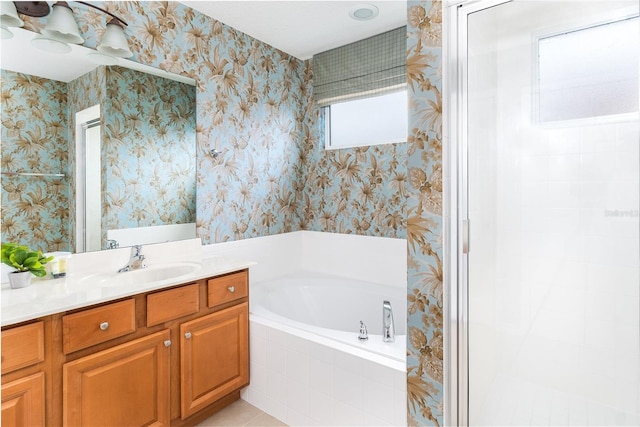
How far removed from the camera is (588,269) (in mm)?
1069

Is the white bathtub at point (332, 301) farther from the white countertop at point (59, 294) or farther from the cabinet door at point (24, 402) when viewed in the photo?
the cabinet door at point (24, 402)

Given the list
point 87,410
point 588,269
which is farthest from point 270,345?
point 588,269

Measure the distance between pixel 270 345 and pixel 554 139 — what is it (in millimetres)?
1755

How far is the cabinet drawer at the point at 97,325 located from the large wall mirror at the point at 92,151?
568 mm

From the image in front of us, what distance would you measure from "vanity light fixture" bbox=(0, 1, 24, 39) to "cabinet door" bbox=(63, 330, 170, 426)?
5.10 feet

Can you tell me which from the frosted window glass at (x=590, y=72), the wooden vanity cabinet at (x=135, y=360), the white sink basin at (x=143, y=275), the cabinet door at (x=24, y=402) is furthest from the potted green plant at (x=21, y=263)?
the frosted window glass at (x=590, y=72)

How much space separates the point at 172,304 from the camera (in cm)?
182

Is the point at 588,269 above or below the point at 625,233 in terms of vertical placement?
below

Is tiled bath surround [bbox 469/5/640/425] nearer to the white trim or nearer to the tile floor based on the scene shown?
the tile floor

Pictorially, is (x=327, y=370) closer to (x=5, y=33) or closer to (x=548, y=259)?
(x=548, y=259)

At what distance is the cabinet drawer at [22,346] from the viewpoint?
1.29 m

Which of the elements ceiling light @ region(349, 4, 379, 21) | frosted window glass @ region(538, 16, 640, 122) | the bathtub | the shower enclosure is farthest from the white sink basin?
ceiling light @ region(349, 4, 379, 21)

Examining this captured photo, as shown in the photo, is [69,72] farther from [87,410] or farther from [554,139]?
[554,139]

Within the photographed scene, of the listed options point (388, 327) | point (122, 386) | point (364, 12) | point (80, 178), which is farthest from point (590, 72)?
point (80, 178)
